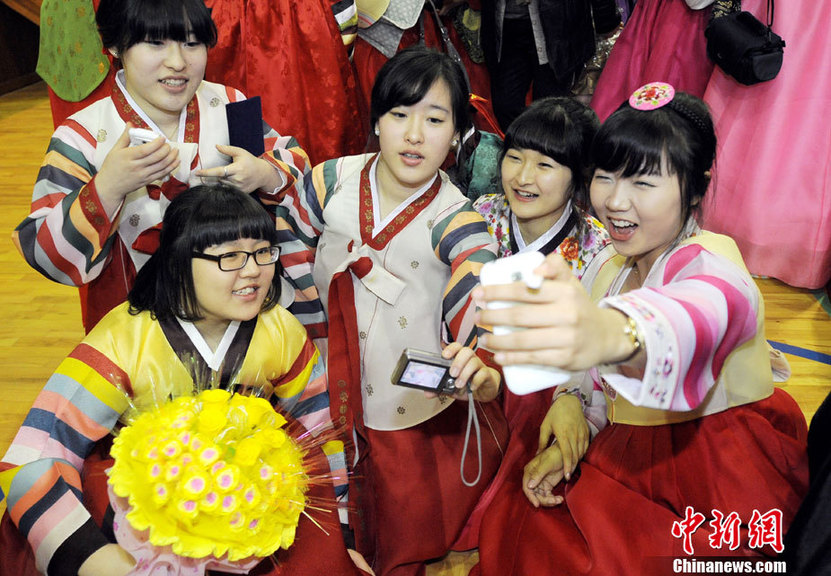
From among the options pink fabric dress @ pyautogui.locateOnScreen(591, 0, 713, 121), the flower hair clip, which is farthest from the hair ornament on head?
pink fabric dress @ pyautogui.locateOnScreen(591, 0, 713, 121)

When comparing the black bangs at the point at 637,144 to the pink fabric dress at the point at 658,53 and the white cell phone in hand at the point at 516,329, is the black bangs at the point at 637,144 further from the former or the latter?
the pink fabric dress at the point at 658,53

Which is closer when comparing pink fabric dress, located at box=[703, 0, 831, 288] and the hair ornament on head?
the hair ornament on head

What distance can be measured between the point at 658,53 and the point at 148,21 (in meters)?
2.16

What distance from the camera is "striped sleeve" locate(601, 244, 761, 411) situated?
3.17 feet

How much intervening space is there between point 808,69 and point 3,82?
17.6ft

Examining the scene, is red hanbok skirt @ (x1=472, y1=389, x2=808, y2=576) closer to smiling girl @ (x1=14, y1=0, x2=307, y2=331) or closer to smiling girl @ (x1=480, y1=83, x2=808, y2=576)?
smiling girl @ (x1=480, y1=83, x2=808, y2=576)

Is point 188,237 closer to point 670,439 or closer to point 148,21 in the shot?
point 148,21

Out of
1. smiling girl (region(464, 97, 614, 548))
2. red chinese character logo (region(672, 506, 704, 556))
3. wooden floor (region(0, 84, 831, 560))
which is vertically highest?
smiling girl (region(464, 97, 614, 548))

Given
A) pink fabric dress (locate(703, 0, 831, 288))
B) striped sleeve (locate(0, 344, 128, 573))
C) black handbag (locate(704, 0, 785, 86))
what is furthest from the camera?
pink fabric dress (locate(703, 0, 831, 288))

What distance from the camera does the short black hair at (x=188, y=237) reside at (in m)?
1.50

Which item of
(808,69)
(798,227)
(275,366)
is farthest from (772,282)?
(275,366)

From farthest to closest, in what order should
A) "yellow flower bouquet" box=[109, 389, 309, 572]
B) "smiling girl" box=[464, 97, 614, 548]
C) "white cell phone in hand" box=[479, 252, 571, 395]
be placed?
1. "smiling girl" box=[464, 97, 614, 548]
2. "yellow flower bouquet" box=[109, 389, 309, 572]
3. "white cell phone in hand" box=[479, 252, 571, 395]

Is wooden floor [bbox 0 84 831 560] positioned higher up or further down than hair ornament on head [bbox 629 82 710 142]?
further down

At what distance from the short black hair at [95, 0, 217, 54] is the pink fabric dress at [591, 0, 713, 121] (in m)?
2.02
